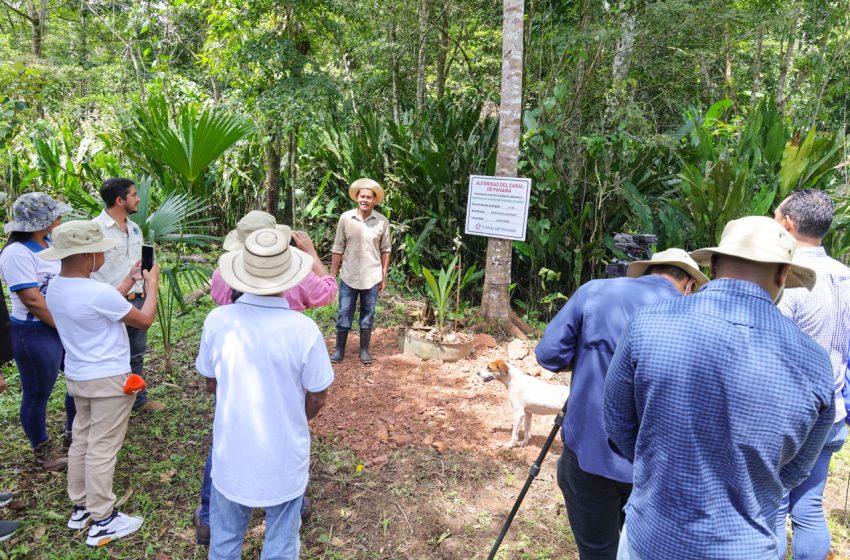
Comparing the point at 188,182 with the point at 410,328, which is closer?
the point at 188,182

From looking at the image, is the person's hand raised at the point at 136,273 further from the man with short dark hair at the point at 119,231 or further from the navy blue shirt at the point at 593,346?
the navy blue shirt at the point at 593,346

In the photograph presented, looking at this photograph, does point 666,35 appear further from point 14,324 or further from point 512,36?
point 14,324

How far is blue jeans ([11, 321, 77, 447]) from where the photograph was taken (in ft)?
10.4

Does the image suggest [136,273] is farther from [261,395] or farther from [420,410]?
[420,410]

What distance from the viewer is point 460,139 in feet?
22.8

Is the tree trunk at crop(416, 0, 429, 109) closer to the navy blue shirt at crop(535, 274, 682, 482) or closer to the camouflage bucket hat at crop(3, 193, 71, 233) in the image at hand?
the camouflage bucket hat at crop(3, 193, 71, 233)

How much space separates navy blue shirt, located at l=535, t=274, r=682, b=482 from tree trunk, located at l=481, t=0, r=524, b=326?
3653 mm

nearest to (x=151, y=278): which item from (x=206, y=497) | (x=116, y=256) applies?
(x=116, y=256)

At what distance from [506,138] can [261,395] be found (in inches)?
168

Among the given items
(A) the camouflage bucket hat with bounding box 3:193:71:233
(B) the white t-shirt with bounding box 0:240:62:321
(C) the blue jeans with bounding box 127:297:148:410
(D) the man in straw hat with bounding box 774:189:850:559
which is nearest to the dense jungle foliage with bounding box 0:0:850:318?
(C) the blue jeans with bounding box 127:297:148:410

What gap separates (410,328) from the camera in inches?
229

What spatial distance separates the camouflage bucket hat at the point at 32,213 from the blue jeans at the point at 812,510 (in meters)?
4.06

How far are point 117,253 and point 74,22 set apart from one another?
20.3 meters

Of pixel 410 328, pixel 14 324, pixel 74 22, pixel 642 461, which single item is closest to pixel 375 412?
pixel 410 328
